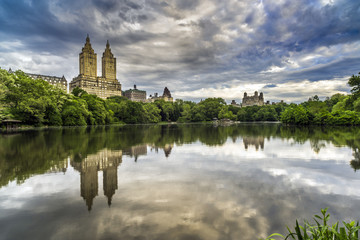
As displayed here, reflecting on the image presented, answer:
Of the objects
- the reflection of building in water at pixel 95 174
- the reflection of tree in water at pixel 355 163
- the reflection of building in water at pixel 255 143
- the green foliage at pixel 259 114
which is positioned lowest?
the reflection of tree in water at pixel 355 163

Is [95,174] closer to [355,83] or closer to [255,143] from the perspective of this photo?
[255,143]

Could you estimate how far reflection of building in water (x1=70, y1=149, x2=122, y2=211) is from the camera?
604 centimetres

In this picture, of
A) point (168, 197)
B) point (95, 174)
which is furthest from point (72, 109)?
point (168, 197)

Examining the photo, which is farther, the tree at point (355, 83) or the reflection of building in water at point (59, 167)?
the tree at point (355, 83)

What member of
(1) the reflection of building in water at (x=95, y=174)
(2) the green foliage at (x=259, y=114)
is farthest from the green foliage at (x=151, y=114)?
(1) the reflection of building in water at (x=95, y=174)

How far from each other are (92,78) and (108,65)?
77.0ft

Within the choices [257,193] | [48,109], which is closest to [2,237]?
[257,193]

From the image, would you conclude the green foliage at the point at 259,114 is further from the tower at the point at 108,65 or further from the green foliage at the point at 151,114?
the tower at the point at 108,65

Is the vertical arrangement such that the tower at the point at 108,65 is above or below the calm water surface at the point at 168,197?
above

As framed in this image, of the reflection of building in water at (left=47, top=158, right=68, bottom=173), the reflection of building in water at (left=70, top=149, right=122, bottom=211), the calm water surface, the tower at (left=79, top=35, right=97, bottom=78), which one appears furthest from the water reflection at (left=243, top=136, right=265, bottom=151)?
the tower at (left=79, top=35, right=97, bottom=78)

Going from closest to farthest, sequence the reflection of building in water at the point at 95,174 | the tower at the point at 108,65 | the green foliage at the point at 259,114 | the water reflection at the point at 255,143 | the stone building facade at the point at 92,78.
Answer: the reflection of building in water at the point at 95,174 → the water reflection at the point at 255,143 → the green foliage at the point at 259,114 → the stone building facade at the point at 92,78 → the tower at the point at 108,65

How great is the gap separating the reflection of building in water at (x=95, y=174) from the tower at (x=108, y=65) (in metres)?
172

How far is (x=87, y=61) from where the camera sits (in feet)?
514

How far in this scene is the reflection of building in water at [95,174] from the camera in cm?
604
